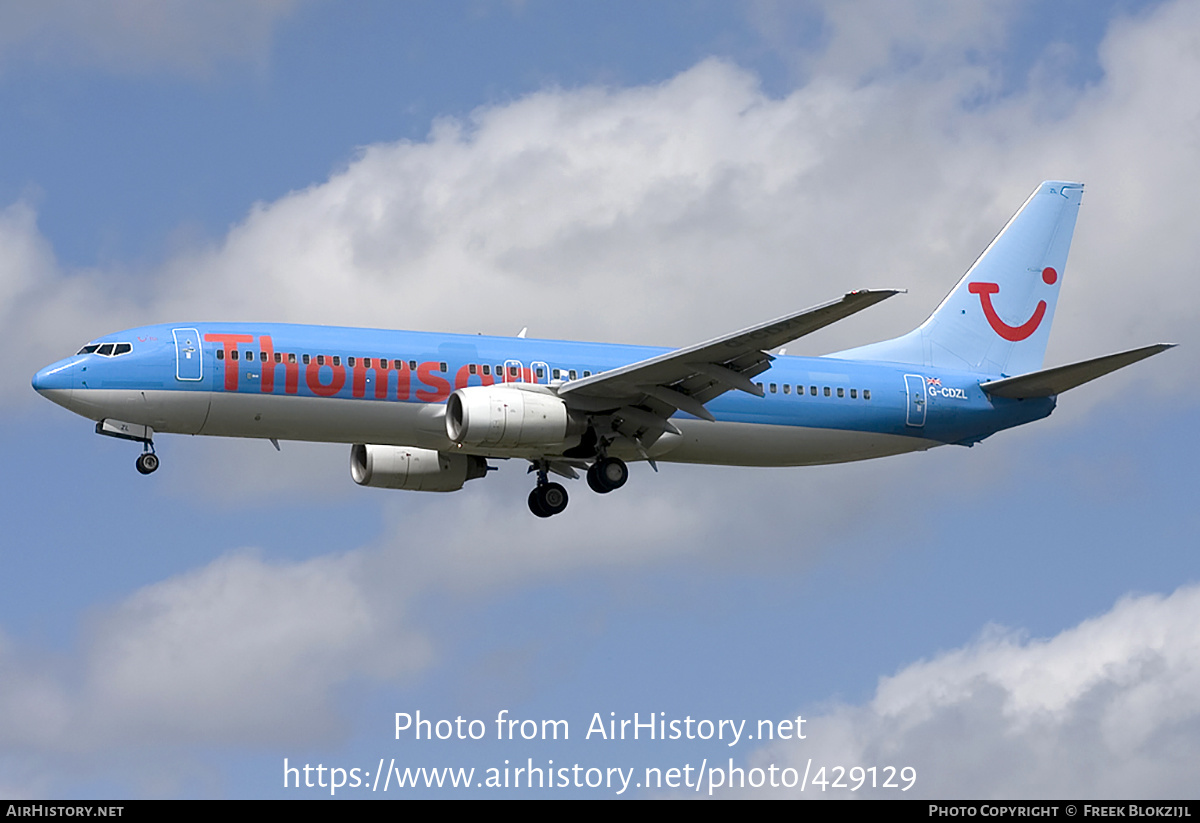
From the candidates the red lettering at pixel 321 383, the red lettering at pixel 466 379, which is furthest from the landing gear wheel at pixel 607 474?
the red lettering at pixel 321 383

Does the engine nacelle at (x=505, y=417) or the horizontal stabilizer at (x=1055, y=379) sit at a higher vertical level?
the horizontal stabilizer at (x=1055, y=379)

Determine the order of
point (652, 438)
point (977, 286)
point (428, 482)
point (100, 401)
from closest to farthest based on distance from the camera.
A: 1. point (100, 401)
2. point (652, 438)
3. point (428, 482)
4. point (977, 286)

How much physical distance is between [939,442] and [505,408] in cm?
1414

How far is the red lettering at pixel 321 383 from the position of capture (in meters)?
44.8

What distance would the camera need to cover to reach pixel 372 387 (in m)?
45.2

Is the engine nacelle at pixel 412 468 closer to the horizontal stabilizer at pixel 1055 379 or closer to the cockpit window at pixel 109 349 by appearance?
the cockpit window at pixel 109 349

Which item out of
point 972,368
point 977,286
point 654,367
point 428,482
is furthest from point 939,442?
point 428,482

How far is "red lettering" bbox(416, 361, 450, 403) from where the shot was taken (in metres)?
45.9

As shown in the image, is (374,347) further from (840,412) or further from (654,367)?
(840,412)

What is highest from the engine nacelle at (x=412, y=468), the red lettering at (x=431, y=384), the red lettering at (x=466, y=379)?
the engine nacelle at (x=412, y=468)

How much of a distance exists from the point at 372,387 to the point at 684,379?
8001 mm

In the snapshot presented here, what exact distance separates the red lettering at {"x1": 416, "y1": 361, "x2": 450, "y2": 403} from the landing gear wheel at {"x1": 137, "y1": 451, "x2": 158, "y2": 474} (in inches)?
267

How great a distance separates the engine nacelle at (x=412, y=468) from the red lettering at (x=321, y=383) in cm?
691

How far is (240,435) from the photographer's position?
45.3m
